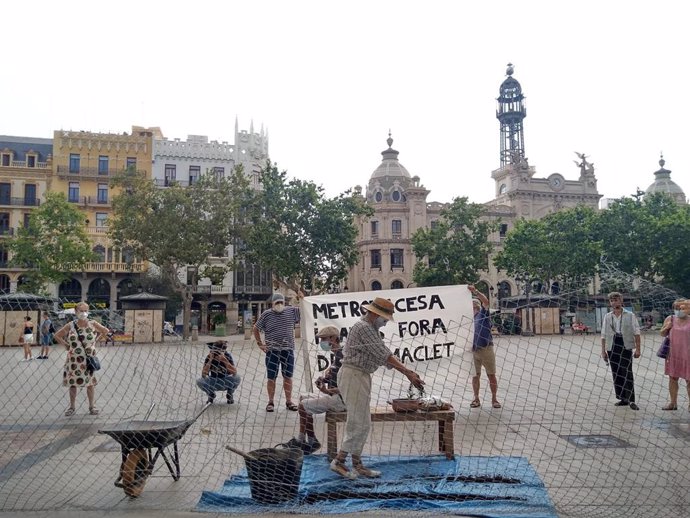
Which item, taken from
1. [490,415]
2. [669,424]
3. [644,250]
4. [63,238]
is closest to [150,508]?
[490,415]

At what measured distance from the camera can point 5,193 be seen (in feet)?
158

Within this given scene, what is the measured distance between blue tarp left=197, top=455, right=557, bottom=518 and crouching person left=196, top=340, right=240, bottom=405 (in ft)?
14.1

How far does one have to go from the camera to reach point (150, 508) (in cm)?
508

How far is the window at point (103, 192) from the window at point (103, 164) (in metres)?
1.11

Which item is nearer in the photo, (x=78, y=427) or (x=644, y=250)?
(x=78, y=427)

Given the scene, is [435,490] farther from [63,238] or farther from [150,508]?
[63,238]

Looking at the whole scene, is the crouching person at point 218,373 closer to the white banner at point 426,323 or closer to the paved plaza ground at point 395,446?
the paved plaza ground at point 395,446

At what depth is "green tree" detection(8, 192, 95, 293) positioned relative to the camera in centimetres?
3847

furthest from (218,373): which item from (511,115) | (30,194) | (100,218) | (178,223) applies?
(511,115)

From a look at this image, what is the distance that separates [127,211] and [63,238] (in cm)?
763

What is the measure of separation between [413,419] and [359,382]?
846mm

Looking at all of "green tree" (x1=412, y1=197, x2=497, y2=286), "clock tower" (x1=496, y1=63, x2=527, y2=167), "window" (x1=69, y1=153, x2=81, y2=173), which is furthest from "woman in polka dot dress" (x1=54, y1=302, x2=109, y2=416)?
"clock tower" (x1=496, y1=63, x2=527, y2=167)

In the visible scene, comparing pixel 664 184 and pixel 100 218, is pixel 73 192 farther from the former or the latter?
pixel 664 184

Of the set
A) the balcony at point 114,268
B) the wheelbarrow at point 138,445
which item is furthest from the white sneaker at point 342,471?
the balcony at point 114,268
